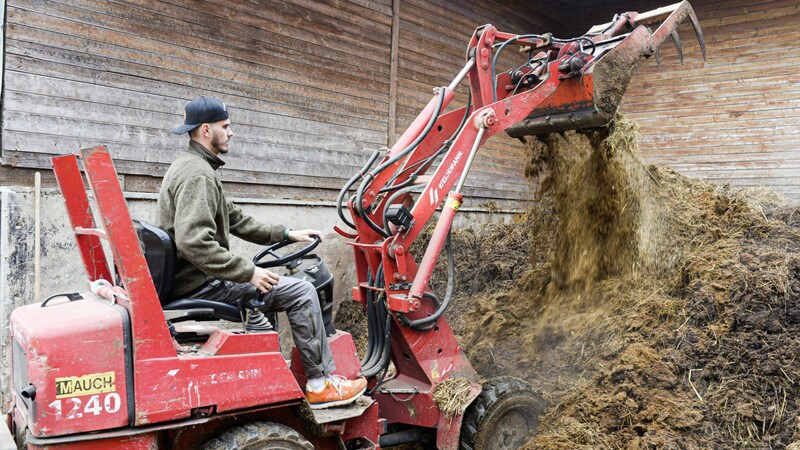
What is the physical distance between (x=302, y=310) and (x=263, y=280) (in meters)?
0.34

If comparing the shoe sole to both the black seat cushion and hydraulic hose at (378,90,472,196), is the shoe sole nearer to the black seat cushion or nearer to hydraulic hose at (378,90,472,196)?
the black seat cushion

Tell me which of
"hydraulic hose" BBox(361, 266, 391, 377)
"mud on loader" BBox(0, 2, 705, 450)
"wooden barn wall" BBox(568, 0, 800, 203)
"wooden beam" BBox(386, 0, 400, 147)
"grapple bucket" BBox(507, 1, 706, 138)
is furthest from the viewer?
"wooden barn wall" BBox(568, 0, 800, 203)

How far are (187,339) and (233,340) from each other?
419 mm

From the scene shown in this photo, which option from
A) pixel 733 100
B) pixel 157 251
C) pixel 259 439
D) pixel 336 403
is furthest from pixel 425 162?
pixel 733 100

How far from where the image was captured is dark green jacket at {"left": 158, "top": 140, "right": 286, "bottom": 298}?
3.01 metres

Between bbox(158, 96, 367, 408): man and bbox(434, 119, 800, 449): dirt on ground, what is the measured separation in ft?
5.29

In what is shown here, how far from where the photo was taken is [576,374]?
4.68m

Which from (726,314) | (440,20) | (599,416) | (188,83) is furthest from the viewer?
(440,20)

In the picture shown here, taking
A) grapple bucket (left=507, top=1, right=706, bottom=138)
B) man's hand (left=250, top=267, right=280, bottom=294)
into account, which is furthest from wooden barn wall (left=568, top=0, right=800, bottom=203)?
man's hand (left=250, top=267, right=280, bottom=294)

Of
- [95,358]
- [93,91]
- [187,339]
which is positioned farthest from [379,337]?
[93,91]

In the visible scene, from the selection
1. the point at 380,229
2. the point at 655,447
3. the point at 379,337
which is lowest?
the point at 655,447

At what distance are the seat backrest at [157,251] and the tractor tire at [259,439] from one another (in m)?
0.76

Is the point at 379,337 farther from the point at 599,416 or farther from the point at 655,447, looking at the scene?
the point at 655,447

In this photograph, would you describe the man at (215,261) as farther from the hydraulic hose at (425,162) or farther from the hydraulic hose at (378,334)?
the hydraulic hose at (425,162)
